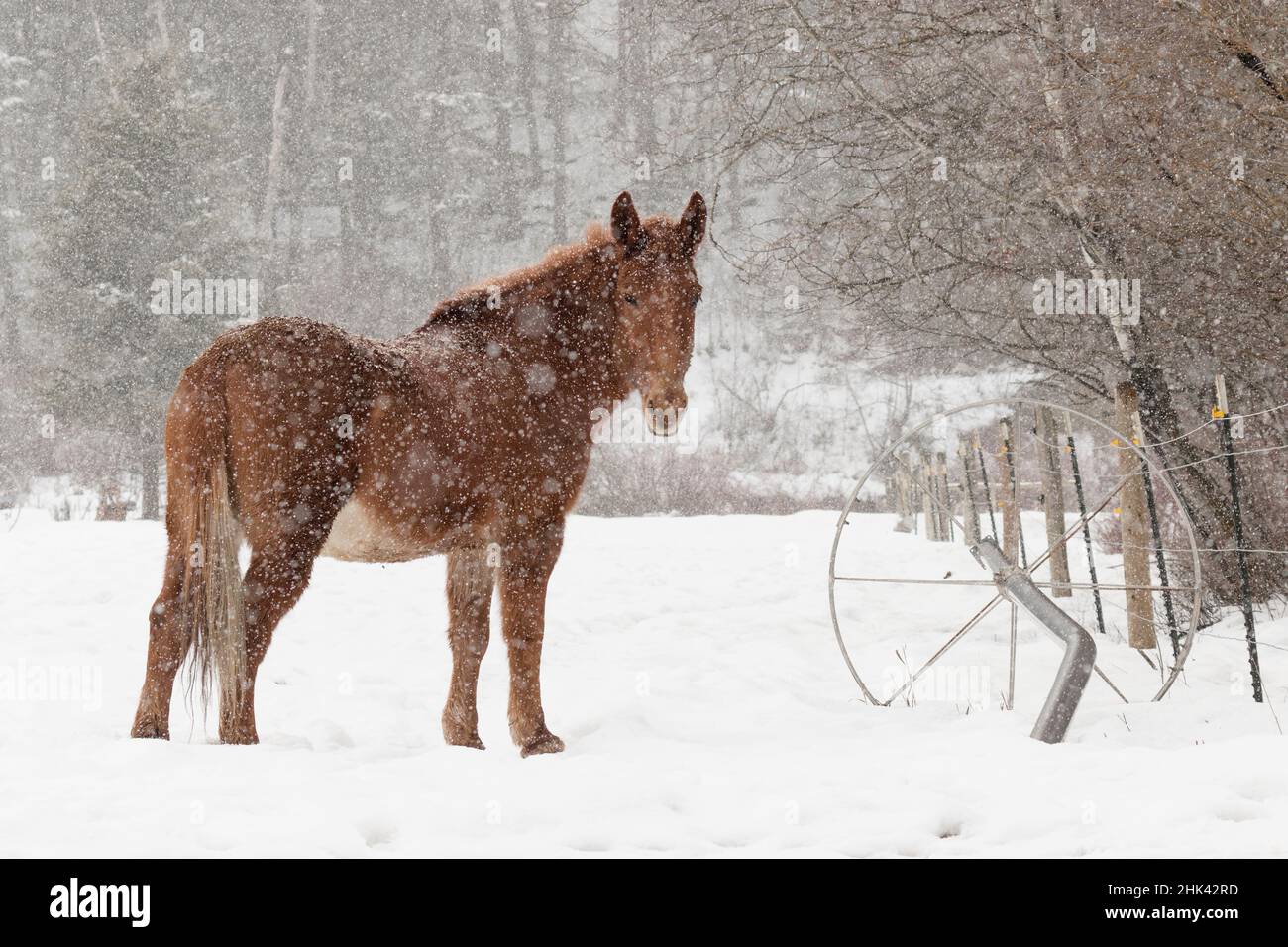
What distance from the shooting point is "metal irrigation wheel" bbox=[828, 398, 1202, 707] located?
17.9 ft

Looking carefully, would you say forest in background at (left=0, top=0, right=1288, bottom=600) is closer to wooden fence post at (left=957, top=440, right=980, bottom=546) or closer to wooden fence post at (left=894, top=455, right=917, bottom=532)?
wooden fence post at (left=957, top=440, right=980, bottom=546)

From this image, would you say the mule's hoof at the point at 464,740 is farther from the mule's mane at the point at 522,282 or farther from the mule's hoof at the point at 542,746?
the mule's mane at the point at 522,282

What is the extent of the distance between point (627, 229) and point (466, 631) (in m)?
2.09

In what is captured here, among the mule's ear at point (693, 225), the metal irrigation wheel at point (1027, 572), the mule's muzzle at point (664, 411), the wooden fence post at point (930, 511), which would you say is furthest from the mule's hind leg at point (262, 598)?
the wooden fence post at point (930, 511)

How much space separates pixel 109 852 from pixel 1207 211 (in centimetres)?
625

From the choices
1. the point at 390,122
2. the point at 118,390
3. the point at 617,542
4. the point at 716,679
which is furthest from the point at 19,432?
the point at 716,679

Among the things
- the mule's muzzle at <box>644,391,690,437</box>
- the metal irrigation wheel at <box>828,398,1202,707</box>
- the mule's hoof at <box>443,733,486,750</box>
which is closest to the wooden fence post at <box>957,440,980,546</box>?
the metal irrigation wheel at <box>828,398,1202,707</box>

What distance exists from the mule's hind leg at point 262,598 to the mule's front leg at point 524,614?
97 cm

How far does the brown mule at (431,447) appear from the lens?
13.1ft

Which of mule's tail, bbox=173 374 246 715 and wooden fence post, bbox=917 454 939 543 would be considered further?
wooden fence post, bbox=917 454 939 543

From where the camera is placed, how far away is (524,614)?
15.5 feet

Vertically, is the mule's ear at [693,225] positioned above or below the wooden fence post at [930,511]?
above

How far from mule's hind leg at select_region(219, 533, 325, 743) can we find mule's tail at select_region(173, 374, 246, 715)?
0.19 ft
